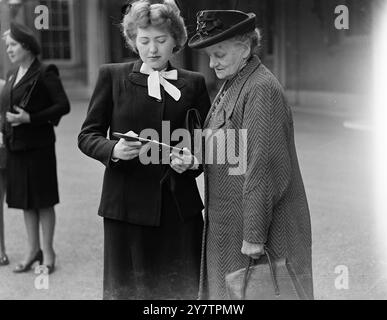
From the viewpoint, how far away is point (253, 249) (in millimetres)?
2271

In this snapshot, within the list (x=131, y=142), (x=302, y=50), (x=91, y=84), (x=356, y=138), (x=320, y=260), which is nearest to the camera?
(x=131, y=142)

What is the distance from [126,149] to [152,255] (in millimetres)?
464

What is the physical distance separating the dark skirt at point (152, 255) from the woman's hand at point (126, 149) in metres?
0.25

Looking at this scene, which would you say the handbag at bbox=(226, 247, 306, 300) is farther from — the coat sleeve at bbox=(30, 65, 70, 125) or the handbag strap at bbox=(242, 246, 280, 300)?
the coat sleeve at bbox=(30, 65, 70, 125)

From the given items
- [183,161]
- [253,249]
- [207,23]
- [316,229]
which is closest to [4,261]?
[316,229]

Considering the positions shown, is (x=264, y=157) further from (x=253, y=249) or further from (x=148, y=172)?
(x=148, y=172)

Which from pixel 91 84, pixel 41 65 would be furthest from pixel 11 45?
pixel 91 84

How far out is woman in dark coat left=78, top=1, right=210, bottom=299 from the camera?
2.50 meters

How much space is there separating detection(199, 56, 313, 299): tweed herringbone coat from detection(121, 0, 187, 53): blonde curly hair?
1.04ft

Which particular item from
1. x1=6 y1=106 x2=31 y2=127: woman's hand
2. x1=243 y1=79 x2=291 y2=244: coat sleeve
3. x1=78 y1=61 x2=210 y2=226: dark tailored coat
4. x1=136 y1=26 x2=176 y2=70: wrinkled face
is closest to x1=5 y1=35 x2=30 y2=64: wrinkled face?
x1=6 y1=106 x2=31 y2=127: woman's hand

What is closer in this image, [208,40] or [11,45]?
[208,40]

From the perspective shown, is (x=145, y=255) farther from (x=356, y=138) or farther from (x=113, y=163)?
(x=356, y=138)

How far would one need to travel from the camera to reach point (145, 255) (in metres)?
2.62

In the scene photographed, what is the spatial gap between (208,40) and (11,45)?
6.85 feet
